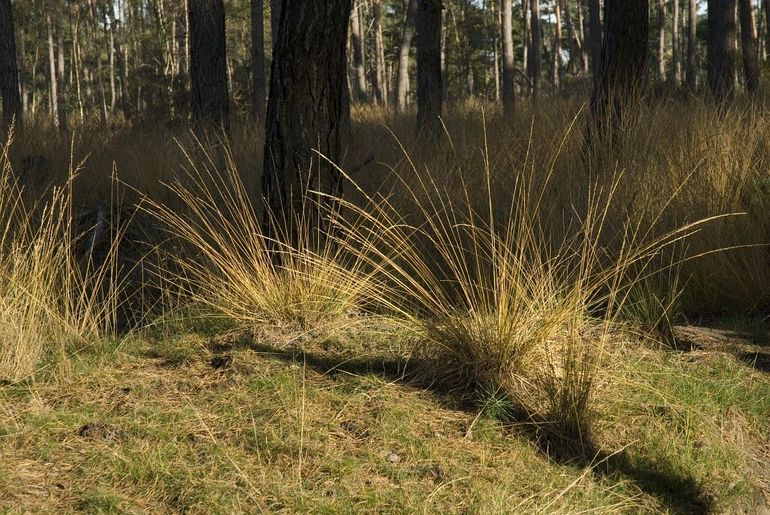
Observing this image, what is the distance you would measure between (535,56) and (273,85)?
A: 18.2m

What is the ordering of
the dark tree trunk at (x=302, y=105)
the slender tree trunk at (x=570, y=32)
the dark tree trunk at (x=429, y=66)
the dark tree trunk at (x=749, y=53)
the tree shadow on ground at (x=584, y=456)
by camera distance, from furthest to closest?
the slender tree trunk at (x=570, y=32)
the dark tree trunk at (x=749, y=53)
the dark tree trunk at (x=429, y=66)
the dark tree trunk at (x=302, y=105)
the tree shadow on ground at (x=584, y=456)

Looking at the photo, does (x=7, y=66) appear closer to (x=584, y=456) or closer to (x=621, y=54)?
(x=621, y=54)

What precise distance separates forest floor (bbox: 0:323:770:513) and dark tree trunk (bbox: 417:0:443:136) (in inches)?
245

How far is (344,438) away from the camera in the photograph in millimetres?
3373

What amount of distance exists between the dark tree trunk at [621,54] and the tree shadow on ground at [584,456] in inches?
166

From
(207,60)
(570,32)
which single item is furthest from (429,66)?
(570,32)

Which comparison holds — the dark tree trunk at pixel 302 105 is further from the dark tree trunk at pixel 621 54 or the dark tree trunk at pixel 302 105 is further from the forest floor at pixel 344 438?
the dark tree trunk at pixel 621 54

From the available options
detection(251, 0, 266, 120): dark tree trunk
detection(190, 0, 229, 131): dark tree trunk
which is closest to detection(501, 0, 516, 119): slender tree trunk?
detection(251, 0, 266, 120): dark tree trunk

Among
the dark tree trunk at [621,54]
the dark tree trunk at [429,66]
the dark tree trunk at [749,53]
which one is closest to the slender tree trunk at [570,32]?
the dark tree trunk at [749,53]

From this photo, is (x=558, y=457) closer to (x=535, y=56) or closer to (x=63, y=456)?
(x=63, y=456)

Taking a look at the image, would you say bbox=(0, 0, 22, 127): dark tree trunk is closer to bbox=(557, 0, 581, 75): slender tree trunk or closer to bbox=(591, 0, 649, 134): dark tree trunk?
bbox=(591, 0, 649, 134): dark tree trunk

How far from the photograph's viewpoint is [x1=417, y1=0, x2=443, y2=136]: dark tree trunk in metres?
10.0

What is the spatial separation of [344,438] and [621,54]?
549cm

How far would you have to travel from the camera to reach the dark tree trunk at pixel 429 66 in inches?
394
